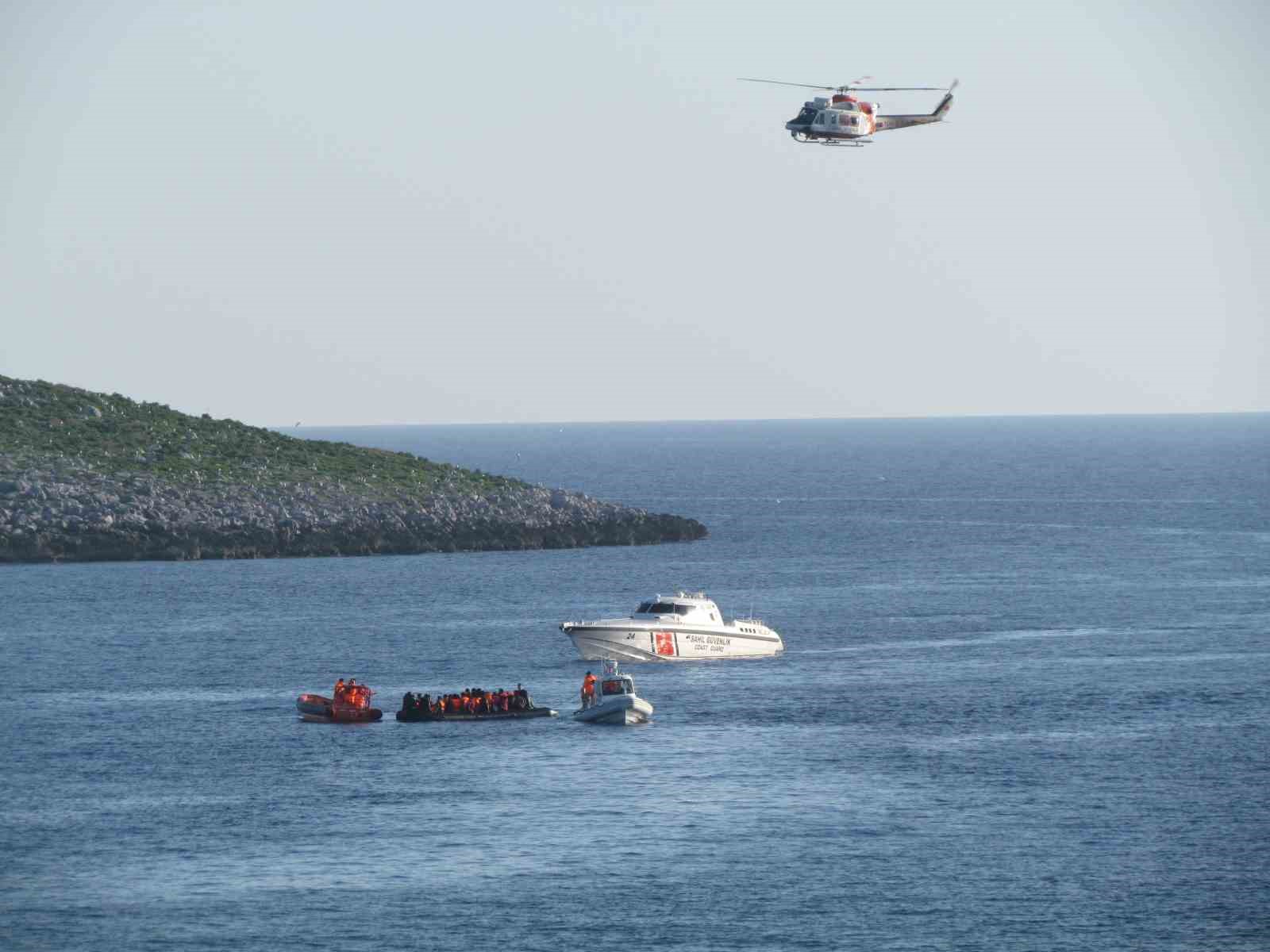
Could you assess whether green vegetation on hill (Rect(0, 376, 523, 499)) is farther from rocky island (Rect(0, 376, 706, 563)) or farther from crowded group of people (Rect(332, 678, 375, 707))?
crowded group of people (Rect(332, 678, 375, 707))

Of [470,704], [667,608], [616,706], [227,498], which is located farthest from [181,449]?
[616,706]

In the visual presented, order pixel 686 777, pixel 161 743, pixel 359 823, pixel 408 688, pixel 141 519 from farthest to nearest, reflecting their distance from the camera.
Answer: pixel 141 519 < pixel 408 688 < pixel 161 743 < pixel 686 777 < pixel 359 823

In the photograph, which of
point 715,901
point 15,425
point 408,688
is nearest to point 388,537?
point 15,425

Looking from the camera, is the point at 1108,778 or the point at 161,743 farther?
the point at 161,743

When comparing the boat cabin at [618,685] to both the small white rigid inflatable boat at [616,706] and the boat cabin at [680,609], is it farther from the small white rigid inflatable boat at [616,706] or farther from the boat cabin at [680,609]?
the boat cabin at [680,609]

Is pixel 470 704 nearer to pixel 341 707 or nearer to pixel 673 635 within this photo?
pixel 341 707

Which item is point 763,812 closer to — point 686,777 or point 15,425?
point 686,777

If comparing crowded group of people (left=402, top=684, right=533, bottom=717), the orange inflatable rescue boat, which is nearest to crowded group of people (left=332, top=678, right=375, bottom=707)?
the orange inflatable rescue boat
